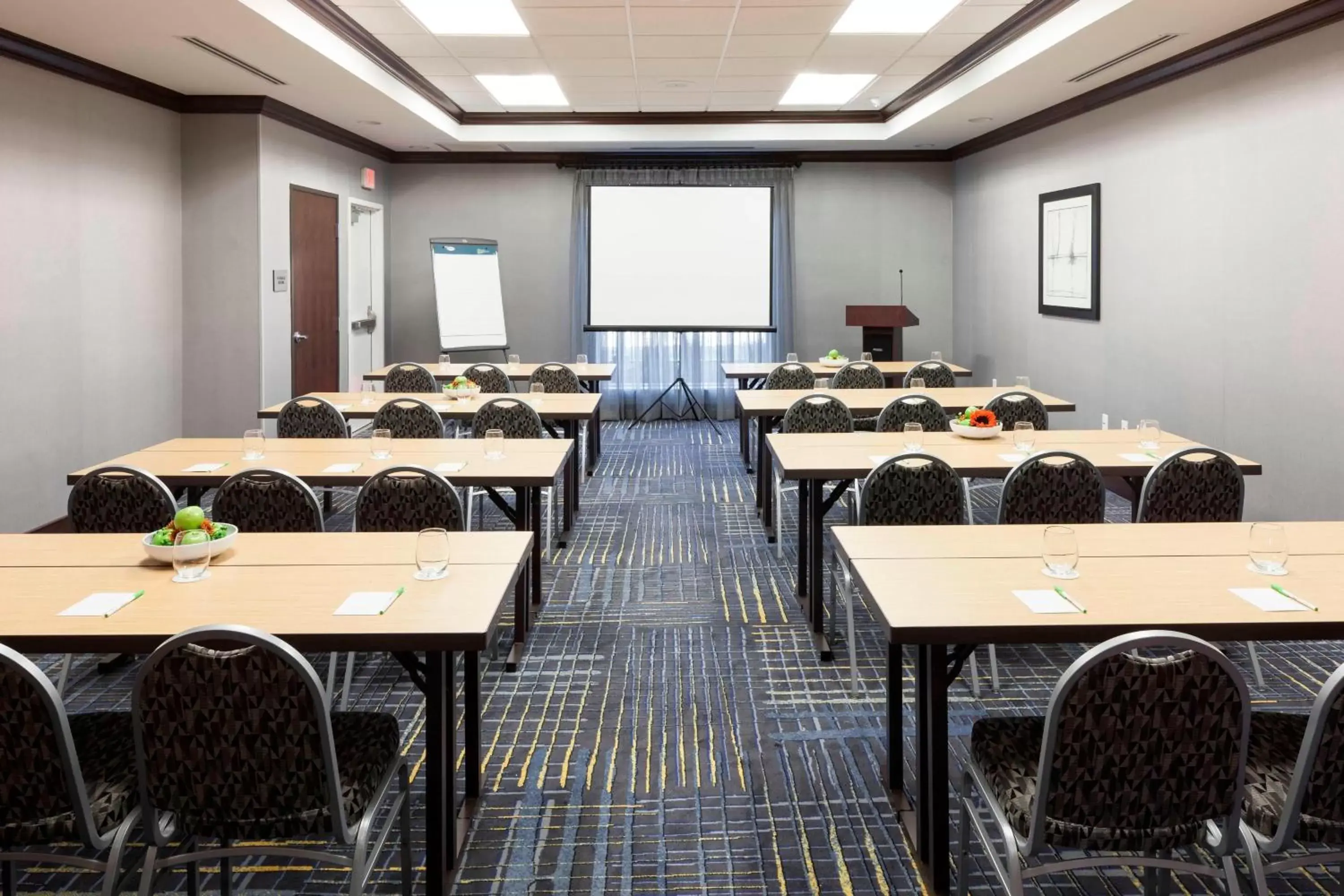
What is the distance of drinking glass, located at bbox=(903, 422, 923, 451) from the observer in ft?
15.0

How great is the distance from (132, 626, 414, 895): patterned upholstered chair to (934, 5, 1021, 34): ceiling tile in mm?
5877

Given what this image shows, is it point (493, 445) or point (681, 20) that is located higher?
point (681, 20)

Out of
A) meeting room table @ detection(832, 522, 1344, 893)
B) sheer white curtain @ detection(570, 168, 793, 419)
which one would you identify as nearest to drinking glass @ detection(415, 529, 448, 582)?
meeting room table @ detection(832, 522, 1344, 893)

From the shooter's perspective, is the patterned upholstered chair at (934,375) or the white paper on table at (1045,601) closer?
the white paper on table at (1045,601)

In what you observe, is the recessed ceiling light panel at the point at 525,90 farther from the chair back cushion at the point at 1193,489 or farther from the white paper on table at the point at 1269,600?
the white paper on table at the point at 1269,600

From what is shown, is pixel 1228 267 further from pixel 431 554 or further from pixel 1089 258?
pixel 431 554

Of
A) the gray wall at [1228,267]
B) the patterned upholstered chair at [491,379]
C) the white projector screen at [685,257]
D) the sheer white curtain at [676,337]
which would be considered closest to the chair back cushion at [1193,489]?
the gray wall at [1228,267]

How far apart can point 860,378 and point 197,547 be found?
5.74 metres

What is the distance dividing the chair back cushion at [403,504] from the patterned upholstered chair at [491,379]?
156 inches

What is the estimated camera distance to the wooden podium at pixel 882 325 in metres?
10.5

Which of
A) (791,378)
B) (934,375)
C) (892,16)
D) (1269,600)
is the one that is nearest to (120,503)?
(1269,600)

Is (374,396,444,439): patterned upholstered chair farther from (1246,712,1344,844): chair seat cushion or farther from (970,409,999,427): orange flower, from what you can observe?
(1246,712,1344,844): chair seat cushion

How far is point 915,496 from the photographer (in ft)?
12.6

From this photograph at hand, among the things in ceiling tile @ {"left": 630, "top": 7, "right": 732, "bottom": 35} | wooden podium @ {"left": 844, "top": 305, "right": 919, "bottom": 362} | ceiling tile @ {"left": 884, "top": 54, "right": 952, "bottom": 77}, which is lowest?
wooden podium @ {"left": 844, "top": 305, "right": 919, "bottom": 362}
